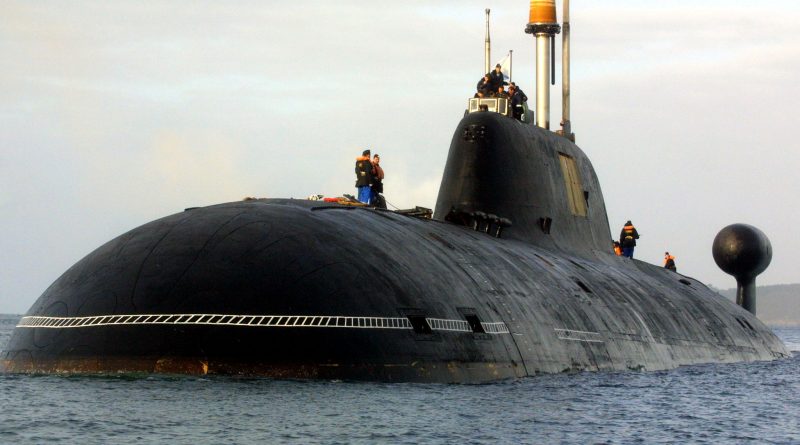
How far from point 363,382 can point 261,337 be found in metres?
1.65

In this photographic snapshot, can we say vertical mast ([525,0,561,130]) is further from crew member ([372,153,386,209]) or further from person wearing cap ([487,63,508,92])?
crew member ([372,153,386,209])

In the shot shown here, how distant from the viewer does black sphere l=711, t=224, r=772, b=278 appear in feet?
149

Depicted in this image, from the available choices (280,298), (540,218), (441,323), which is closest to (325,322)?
(280,298)

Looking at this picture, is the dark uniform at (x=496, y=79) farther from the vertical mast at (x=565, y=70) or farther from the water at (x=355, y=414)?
the water at (x=355, y=414)

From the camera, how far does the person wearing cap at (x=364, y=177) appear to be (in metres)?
29.2

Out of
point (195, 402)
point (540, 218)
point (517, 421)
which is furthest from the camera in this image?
point (540, 218)

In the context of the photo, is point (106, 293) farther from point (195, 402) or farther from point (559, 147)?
point (559, 147)

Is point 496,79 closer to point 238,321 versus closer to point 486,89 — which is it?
point 486,89

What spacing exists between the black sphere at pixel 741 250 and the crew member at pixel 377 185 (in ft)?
65.6

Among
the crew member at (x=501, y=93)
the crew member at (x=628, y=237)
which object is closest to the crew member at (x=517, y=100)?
the crew member at (x=501, y=93)

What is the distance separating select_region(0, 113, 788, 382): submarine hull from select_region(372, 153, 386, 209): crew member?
1579 millimetres

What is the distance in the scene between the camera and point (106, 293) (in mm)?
20234

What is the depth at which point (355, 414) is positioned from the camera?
1650cm

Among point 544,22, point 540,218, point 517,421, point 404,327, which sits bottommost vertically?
point 517,421
